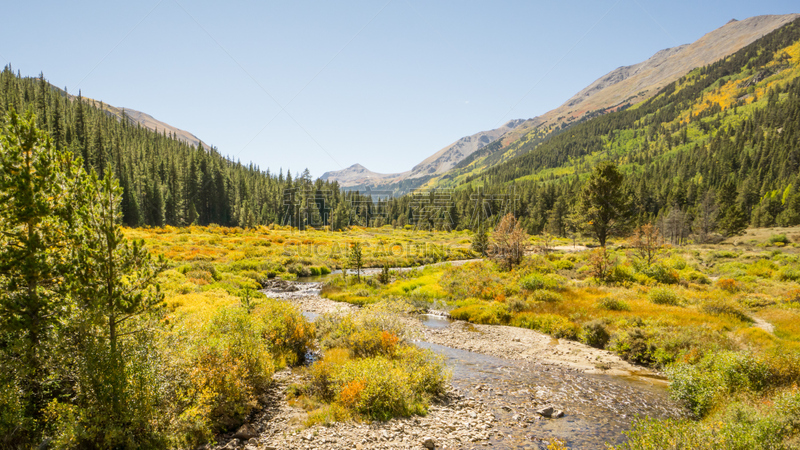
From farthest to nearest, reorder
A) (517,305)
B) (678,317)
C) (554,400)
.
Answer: (517,305) → (678,317) → (554,400)

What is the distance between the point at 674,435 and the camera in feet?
26.9

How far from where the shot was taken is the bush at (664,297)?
23766 millimetres

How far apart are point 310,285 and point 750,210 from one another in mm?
133295

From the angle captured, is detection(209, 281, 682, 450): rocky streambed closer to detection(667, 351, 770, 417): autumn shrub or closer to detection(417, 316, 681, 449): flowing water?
detection(417, 316, 681, 449): flowing water

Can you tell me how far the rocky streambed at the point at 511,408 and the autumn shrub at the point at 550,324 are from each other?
1.33 m

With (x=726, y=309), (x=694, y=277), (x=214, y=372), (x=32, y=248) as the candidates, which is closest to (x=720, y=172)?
(x=694, y=277)

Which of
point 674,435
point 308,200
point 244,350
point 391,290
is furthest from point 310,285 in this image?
point 308,200

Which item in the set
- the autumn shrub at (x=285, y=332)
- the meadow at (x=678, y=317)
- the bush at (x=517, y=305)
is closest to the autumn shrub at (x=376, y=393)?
the autumn shrub at (x=285, y=332)

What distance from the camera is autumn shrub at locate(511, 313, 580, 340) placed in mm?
21125

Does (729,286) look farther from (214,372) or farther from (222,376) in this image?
(214,372)

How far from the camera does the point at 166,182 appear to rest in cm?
10331

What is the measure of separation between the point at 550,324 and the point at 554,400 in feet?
33.5

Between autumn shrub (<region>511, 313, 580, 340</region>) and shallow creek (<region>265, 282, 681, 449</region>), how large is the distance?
17.1 feet

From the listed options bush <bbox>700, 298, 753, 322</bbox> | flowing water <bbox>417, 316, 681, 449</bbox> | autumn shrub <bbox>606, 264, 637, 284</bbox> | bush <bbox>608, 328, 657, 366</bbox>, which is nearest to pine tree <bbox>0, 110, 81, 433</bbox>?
flowing water <bbox>417, 316, 681, 449</bbox>
